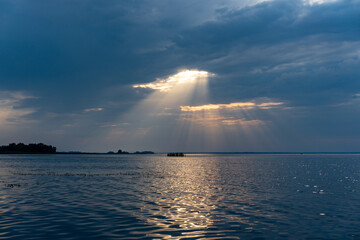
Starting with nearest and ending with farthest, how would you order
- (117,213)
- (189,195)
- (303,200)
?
(117,213), (303,200), (189,195)

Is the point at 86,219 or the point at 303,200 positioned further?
the point at 303,200

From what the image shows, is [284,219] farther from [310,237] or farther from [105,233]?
[105,233]

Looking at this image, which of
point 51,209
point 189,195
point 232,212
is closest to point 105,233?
point 51,209

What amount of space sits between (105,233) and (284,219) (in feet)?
46.6

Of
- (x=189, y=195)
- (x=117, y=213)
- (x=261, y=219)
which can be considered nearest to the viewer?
(x=261, y=219)

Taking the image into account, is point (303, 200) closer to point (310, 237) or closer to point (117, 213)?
point (310, 237)

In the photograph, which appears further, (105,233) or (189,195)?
(189,195)

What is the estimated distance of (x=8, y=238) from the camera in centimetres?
1697

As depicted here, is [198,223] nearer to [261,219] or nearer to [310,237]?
[261,219]

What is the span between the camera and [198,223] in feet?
69.6

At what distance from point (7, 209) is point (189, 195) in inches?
772

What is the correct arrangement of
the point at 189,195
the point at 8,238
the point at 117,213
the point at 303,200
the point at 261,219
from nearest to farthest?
1. the point at 8,238
2. the point at 261,219
3. the point at 117,213
4. the point at 303,200
5. the point at 189,195

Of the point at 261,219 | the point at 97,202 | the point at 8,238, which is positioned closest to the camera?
the point at 8,238

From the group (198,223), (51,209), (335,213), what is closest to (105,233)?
(198,223)
